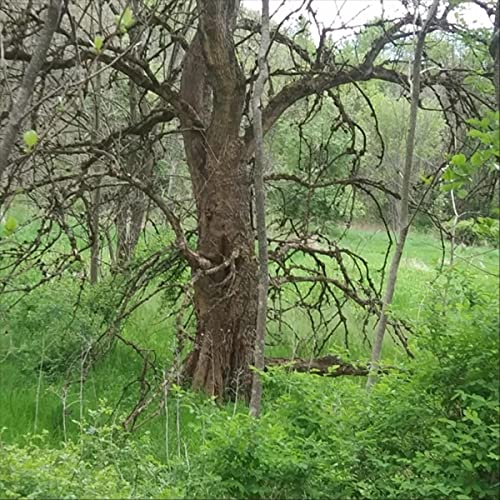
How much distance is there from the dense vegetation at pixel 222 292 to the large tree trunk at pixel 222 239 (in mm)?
19

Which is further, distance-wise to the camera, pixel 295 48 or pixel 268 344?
pixel 268 344

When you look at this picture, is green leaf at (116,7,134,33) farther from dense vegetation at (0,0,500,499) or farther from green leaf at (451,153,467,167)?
green leaf at (451,153,467,167)

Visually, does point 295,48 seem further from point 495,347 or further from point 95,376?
point 495,347

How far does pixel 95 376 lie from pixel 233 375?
132 cm

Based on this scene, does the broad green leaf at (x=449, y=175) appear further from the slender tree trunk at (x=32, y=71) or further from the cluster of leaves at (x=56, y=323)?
the cluster of leaves at (x=56, y=323)

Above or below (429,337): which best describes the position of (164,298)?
below

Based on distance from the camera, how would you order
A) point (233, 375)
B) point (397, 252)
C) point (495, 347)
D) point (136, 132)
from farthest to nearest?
point (136, 132), point (233, 375), point (397, 252), point (495, 347)

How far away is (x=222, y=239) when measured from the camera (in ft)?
21.7

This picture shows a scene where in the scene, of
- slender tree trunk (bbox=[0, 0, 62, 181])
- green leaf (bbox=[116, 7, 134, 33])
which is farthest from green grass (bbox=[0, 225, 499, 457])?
slender tree trunk (bbox=[0, 0, 62, 181])

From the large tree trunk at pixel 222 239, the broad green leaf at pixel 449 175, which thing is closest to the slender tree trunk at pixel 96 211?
the large tree trunk at pixel 222 239

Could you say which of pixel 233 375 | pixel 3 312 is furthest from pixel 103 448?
pixel 3 312

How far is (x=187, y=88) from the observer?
6.91 metres

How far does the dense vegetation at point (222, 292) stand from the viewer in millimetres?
2996

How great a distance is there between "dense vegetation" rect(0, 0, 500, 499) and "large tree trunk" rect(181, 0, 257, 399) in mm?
19
